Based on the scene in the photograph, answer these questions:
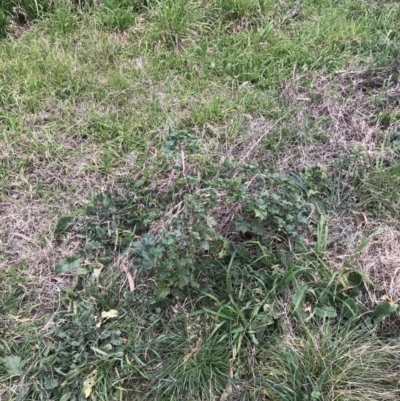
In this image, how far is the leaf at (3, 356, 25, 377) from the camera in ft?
6.53

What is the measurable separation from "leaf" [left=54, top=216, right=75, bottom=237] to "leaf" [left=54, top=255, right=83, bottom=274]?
0.21 m

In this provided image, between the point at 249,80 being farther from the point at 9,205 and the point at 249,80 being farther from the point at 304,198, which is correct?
the point at 9,205

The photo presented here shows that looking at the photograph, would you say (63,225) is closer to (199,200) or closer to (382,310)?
(199,200)

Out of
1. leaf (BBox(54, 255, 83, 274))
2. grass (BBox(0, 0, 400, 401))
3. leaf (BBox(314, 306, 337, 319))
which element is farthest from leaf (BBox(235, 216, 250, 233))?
leaf (BBox(54, 255, 83, 274))

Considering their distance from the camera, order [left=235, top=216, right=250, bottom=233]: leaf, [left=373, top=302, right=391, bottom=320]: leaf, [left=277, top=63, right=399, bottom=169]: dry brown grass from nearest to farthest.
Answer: [left=373, top=302, right=391, bottom=320]: leaf
[left=235, top=216, right=250, bottom=233]: leaf
[left=277, top=63, right=399, bottom=169]: dry brown grass

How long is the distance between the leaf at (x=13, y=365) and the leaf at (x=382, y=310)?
5.26 feet

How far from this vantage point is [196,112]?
2.83 meters

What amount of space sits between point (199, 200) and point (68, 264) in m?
0.73

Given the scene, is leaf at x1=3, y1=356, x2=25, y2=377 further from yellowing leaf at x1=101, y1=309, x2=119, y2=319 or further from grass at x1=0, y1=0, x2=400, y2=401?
yellowing leaf at x1=101, y1=309, x2=119, y2=319

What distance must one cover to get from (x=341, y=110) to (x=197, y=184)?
1.09 meters

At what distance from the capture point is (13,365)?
6.59ft

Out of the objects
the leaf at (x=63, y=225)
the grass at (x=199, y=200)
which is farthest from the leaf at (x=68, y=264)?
the leaf at (x=63, y=225)

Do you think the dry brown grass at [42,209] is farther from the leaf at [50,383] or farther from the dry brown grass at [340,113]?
the dry brown grass at [340,113]

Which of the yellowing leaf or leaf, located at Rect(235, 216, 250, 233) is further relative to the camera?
leaf, located at Rect(235, 216, 250, 233)
